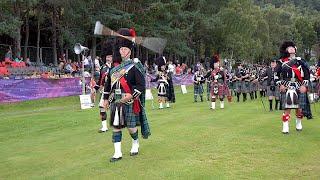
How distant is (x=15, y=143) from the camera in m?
12.6

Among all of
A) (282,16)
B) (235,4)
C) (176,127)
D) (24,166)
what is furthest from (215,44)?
(24,166)

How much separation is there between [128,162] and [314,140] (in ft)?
14.3

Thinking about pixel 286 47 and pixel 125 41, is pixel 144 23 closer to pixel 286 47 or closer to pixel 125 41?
pixel 286 47

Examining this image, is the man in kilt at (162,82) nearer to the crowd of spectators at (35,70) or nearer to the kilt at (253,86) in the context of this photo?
the crowd of spectators at (35,70)

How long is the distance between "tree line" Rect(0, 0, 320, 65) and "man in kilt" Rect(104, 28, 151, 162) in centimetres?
1719

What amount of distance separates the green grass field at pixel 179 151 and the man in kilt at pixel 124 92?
0.67 metres

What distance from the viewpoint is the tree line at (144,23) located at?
34.0 m

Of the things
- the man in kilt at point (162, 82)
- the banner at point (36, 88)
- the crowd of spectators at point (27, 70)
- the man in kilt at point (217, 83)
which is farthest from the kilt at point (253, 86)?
the crowd of spectators at point (27, 70)

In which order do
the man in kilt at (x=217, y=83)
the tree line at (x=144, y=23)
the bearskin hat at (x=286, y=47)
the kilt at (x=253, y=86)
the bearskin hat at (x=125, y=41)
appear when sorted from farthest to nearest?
the tree line at (x=144, y=23), the kilt at (x=253, y=86), the man in kilt at (x=217, y=83), the bearskin hat at (x=286, y=47), the bearskin hat at (x=125, y=41)

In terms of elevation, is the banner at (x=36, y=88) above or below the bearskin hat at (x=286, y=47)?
below

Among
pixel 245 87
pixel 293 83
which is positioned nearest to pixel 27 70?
pixel 245 87

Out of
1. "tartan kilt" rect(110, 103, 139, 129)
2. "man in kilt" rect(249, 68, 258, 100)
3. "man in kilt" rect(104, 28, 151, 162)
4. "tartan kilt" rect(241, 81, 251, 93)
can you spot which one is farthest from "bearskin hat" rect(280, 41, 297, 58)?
"man in kilt" rect(249, 68, 258, 100)

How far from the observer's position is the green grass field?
7.88 metres

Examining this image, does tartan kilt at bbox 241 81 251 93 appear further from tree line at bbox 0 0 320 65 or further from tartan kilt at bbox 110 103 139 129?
tartan kilt at bbox 110 103 139 129
